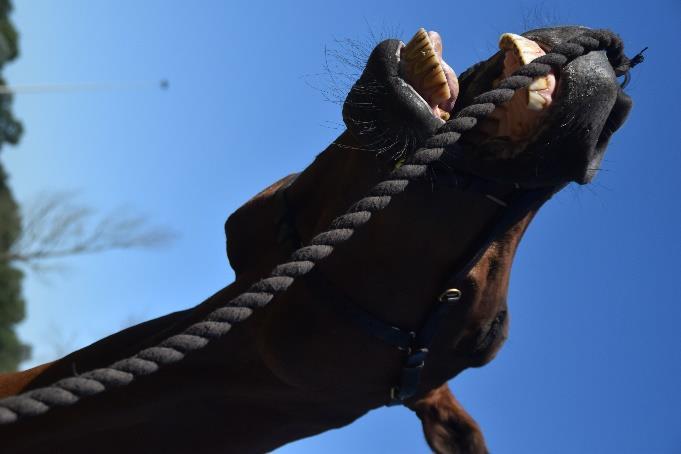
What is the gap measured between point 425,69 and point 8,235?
27996 millimetres

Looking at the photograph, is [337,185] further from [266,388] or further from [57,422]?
[57,422]

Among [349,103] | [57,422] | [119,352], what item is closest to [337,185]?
[349,103]

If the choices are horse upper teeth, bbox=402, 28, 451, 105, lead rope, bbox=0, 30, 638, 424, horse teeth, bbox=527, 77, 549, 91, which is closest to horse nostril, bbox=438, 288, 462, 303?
lead rope, bbox=0, 30, 638, 424

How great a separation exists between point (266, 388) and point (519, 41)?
5.60 ft

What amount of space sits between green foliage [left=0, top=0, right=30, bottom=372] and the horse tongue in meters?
26.6

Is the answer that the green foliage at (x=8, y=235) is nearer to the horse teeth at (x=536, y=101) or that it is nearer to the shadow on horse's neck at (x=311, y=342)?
the shadow on horse's neck at (x=311, y=342)

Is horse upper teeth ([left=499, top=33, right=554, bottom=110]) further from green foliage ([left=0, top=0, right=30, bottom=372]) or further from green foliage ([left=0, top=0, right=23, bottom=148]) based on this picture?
green foliage ([left=0, top=0, right=23, bottom=148])

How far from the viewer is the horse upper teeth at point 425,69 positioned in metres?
2.37

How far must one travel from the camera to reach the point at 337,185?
9.91 ft

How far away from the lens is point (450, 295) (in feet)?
8.91

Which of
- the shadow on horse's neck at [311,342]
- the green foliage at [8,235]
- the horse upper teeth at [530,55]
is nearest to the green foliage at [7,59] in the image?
the green foliage at [8,235]

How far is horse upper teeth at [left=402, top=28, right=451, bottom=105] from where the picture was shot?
2.37 meters

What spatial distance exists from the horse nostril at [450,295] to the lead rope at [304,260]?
58cm

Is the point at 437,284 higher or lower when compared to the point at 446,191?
lower
